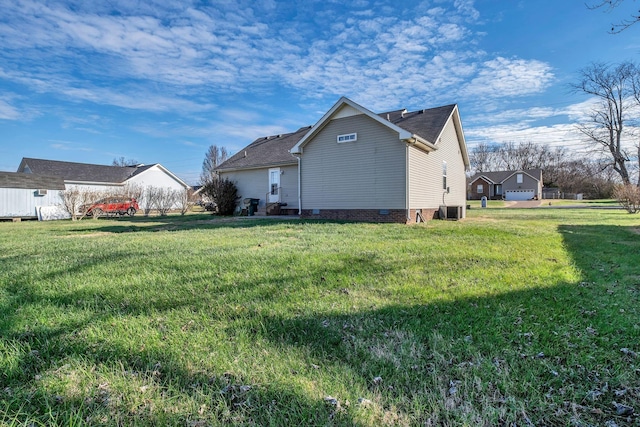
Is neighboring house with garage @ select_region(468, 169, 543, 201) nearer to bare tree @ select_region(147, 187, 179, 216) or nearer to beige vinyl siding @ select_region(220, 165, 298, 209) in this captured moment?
beige vinyl siding @ select_region(220, 165, 298, 209)

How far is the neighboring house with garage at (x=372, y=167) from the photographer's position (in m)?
12.2

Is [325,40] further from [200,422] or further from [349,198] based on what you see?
[200,422]

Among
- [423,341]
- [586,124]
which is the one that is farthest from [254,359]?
[586,124]

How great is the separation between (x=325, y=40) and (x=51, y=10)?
921 cm

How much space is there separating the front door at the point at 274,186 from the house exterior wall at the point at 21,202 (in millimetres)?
15797

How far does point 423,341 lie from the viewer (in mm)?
2490

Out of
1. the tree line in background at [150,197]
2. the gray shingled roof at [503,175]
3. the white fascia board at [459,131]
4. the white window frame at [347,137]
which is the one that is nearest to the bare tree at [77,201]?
the tree line in background at [150,197]

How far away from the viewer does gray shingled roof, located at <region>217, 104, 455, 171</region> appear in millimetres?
14297

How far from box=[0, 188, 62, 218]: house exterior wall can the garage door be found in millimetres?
59863

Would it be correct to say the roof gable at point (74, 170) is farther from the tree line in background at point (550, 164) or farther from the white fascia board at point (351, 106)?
the tree line in background at point (550, 164)

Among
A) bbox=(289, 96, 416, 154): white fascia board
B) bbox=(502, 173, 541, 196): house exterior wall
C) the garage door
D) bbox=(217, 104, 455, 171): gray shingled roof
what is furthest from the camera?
bbox=(502, 173, 541, 196): house exterior wall

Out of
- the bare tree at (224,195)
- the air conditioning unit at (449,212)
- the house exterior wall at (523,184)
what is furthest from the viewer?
the house exterior wall at (523,184)

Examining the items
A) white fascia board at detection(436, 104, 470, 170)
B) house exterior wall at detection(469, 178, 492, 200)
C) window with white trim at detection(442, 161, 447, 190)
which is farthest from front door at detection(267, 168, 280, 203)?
house exterior wall at detection(469, 178, 492, 200)

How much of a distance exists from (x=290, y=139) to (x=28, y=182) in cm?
1808
